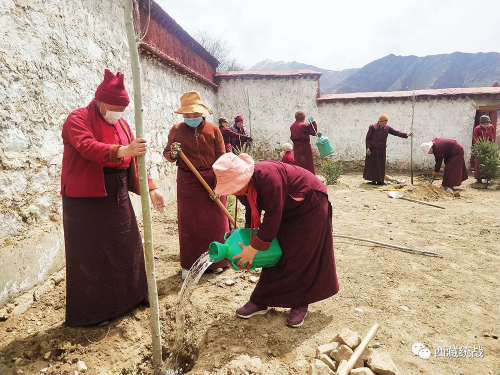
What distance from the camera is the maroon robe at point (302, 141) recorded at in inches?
281

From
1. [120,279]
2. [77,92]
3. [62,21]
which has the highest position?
[62,21]

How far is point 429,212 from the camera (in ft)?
19.3

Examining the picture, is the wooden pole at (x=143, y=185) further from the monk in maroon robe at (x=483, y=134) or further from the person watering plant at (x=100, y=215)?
the monk in maroon robe at (x=483, y=134)

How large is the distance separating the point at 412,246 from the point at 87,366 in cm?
365

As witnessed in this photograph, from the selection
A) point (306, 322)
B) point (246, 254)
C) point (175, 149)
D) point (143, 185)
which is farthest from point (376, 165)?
point (143, 185)

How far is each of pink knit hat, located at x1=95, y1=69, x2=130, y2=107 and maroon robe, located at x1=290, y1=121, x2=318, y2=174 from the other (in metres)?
5.28

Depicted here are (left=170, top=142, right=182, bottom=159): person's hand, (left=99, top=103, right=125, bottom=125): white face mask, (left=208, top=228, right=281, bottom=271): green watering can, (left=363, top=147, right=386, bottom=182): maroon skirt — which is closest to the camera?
(left=208, top=228, right=281, bottom=271): green watering can

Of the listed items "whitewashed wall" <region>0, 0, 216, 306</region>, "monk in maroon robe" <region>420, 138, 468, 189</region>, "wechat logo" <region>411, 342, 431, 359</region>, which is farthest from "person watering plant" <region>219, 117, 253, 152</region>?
"wechat logo" <region>411, 342, 431, 359</region>

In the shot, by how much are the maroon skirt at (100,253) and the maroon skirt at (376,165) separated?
7.43 meters

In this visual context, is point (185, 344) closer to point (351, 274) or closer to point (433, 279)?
point (351, 274)

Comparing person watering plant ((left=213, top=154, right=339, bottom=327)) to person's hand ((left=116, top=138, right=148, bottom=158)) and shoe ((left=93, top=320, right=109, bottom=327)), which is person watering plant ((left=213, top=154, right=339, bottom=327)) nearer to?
person's hand ((left=116, top=138, right=148, bottom=158))

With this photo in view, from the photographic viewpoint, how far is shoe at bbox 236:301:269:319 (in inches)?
99.7

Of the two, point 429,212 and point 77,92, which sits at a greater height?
point 77,92

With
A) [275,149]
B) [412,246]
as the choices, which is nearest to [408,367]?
[412,246]
